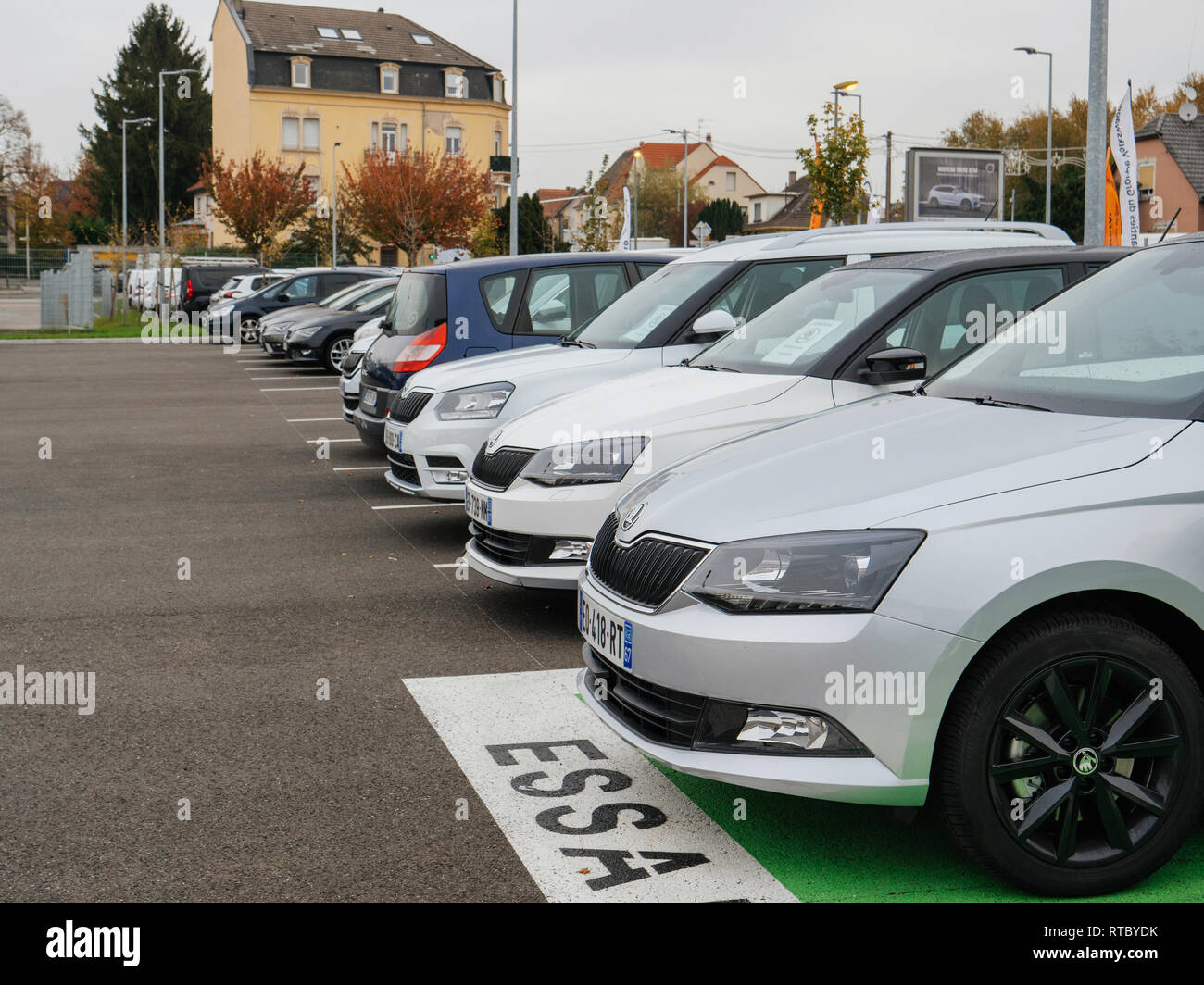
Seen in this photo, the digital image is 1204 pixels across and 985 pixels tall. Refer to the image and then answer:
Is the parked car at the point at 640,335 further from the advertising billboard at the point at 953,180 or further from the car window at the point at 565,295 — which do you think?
the advertising billboard at the point at 953,180

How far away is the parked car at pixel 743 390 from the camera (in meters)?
6.14

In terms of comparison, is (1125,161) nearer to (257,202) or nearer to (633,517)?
(633,517)

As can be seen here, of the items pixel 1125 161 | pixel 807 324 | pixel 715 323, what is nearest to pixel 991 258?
pixel 807 324

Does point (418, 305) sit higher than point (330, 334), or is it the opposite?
point (330, 334)

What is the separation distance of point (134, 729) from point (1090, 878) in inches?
133

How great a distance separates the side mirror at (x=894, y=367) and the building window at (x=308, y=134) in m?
74.3

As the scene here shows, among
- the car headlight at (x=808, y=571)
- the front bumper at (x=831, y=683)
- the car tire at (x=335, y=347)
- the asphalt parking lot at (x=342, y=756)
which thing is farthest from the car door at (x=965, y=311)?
the car tire at (x=335, y=347)

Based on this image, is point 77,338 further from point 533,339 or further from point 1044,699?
point 1044,699

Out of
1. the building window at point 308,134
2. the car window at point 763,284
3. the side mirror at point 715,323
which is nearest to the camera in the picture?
the side mirror at point 715,323

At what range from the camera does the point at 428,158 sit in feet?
214

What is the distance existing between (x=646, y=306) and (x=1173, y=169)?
5096 cm

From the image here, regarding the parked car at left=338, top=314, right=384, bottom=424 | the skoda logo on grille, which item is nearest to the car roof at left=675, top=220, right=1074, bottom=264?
the skoda logo on grille

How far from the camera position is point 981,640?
11.2 feet

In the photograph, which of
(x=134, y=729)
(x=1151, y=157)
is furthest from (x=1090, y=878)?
(x=1151, y=157)
